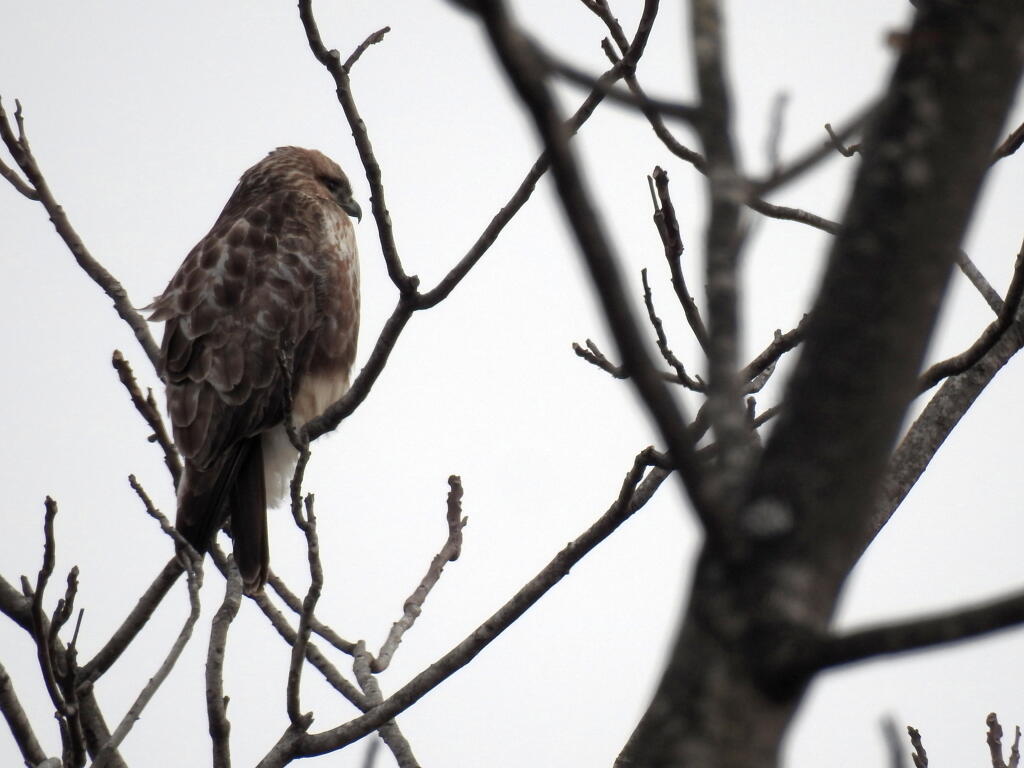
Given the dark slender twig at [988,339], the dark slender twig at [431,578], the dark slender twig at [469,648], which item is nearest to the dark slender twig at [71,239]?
the dark slender twig at [431,578]

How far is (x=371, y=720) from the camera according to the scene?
2.79 m

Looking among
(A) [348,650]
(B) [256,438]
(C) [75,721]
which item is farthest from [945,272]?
(B) [256,438]

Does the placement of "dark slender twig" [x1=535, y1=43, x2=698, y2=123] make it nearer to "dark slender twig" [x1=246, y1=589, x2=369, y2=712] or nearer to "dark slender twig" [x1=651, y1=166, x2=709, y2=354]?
"dark slender twig" [x1=651, y1=166, x2=709, y2=354]

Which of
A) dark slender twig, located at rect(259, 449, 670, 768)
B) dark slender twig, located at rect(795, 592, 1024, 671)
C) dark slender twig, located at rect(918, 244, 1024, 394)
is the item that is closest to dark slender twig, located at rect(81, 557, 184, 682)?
dark slender twig, located at rect(259, 449, 670, 768)

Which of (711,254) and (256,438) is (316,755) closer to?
(711,254)

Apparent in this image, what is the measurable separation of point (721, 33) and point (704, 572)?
50 centimetres

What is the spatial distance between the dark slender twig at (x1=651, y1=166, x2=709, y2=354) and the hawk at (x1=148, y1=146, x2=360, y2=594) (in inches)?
96.7

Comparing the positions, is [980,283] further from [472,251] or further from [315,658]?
[315,658]

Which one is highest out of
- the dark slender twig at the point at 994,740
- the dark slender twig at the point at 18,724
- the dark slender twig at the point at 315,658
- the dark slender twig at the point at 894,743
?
the dark slender twig at the point at 315,658

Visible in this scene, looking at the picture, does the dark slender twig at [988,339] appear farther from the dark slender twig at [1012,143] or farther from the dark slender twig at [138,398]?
the dark slender twig at [138,398]

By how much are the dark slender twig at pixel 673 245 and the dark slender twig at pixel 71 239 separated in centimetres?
204

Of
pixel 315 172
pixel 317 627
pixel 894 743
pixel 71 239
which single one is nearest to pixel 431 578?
pixel 317 627

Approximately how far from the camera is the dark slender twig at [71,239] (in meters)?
3.67

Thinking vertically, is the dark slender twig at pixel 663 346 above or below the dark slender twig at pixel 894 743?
above
